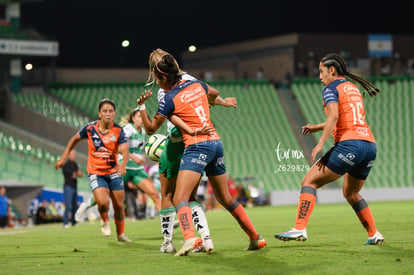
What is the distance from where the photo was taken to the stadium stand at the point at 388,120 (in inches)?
1513

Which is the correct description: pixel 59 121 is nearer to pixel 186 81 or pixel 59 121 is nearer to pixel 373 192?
pixel 373 192

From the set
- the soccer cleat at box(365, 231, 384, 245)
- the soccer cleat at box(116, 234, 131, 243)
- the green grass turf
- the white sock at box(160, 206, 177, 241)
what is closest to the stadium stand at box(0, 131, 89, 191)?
the soccer cleat at box(116, 234, 131, 243)

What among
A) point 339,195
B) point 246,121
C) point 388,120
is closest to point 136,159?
point 339,195

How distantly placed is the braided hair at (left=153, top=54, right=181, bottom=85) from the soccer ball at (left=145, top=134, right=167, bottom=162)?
6.72 feet

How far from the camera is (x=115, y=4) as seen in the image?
1955 inches

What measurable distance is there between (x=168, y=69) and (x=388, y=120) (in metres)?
34.7

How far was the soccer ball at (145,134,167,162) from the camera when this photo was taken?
36.5 feet

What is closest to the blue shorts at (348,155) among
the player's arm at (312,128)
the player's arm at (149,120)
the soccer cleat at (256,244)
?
the player's arm at (312,128)

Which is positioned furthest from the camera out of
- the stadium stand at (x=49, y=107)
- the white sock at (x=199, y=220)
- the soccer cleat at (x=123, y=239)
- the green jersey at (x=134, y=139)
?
the stadium stand at (x=49, y=107)

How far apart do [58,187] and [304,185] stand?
1985cm

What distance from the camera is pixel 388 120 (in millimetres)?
42344

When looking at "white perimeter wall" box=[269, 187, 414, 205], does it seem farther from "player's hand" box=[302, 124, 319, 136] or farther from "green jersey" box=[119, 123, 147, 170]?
"player's hand" box=[302, 124, 319, 136]

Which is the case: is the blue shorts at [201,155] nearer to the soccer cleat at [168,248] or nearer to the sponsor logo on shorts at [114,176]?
the soccer cleat at [168,248]

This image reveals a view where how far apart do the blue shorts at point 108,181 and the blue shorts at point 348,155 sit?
458 centimetres
